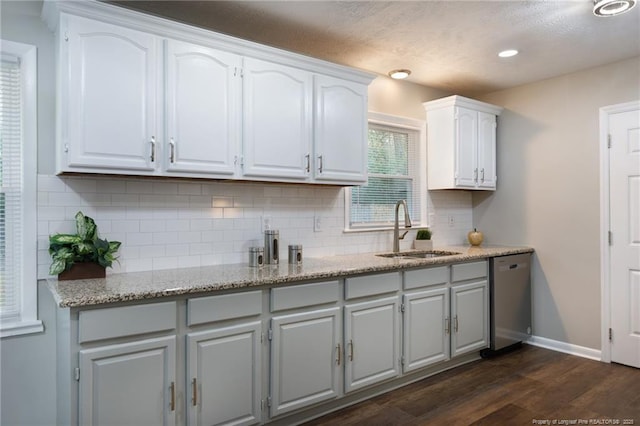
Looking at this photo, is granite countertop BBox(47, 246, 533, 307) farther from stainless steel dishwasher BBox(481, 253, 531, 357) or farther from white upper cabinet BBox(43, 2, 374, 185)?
stainless steel dishwasher BBox(481, 253, 531, 357)

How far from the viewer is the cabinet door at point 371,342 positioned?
270cm

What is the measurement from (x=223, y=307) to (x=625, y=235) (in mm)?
3310

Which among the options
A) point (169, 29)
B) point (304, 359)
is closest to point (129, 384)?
point (304, 359)

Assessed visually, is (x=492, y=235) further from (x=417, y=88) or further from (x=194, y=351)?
(x=194, y=351)

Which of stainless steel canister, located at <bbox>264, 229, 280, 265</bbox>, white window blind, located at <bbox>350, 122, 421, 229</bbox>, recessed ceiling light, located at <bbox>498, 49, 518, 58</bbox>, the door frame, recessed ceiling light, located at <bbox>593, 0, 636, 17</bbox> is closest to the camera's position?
recessed ceiling light, located at <bbox>593, 0, 636, 17</bbox>

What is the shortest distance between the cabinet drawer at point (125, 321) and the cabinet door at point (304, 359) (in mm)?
599

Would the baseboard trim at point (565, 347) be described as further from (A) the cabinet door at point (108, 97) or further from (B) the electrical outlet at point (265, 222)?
(A) the cabinet door at point (108, 97)

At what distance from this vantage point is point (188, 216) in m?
2.75

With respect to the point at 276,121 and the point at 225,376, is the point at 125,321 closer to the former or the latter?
the point at 225,376

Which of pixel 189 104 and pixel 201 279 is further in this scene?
pixel 189 104

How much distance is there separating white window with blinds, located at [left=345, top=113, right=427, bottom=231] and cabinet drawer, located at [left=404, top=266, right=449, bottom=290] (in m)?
0.76

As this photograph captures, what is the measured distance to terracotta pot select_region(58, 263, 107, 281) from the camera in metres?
2.21

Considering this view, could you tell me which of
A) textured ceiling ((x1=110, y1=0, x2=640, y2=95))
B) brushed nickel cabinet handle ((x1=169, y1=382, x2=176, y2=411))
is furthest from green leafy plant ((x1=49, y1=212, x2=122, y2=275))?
textured ceiling ((x1=110, y1=0, x2=640, y2=95))

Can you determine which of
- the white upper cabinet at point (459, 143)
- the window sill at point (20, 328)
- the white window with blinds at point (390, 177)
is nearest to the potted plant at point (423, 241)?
the white window with blinds at point (390, 177)
